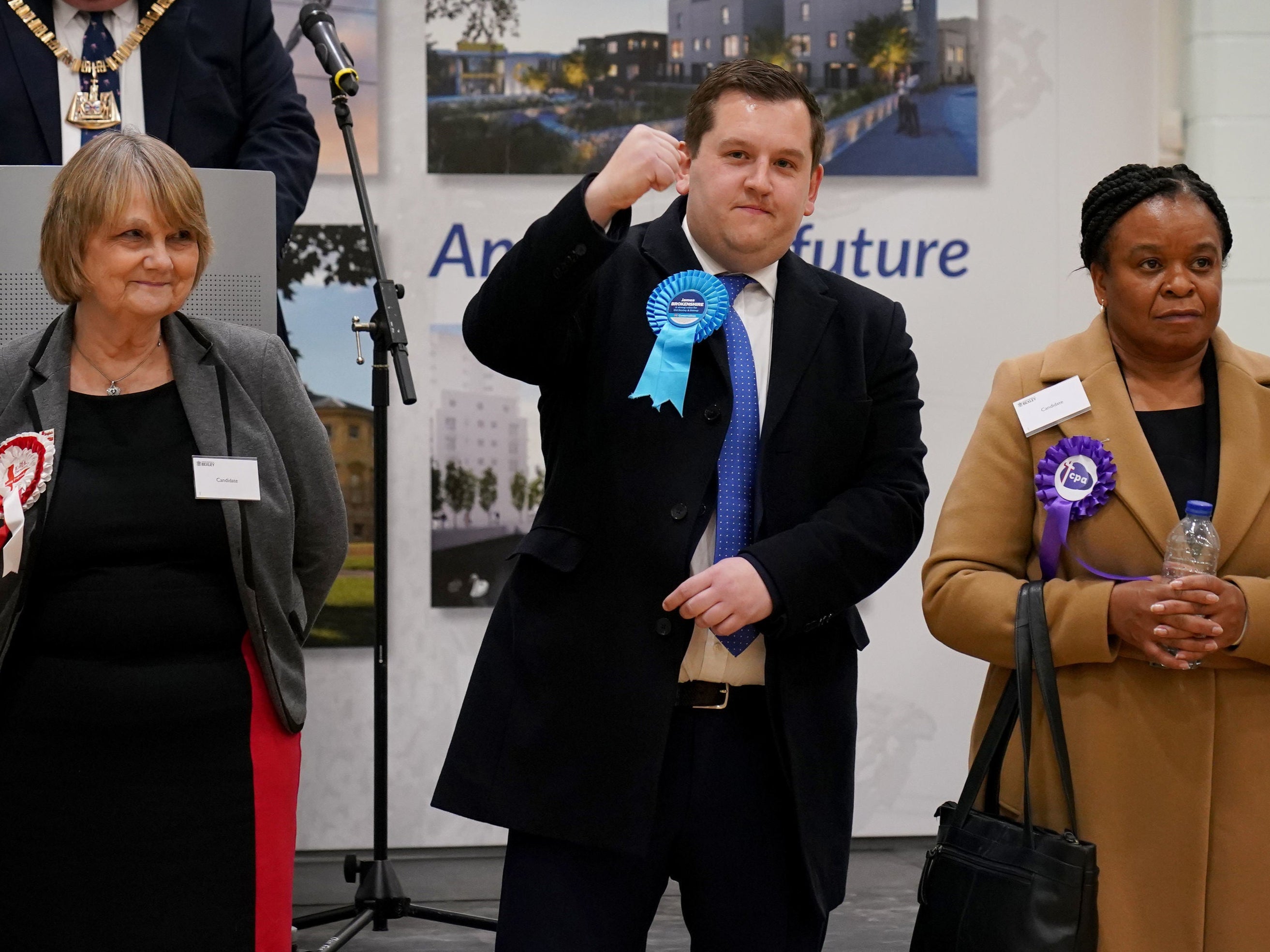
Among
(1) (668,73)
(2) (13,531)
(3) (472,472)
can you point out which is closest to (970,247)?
(1) (668,73)

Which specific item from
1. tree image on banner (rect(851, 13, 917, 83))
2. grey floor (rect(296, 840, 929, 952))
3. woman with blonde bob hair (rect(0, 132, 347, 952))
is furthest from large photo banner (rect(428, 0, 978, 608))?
woman with blonde bob hair (rect(0, 132, 347, 952))

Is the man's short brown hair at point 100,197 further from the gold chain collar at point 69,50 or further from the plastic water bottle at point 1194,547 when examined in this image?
the plastic water bottle at point 1194,547

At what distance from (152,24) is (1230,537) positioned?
2388 millimetres

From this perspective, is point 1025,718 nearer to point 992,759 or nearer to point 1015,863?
point 992,759

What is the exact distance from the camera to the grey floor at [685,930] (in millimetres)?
3498

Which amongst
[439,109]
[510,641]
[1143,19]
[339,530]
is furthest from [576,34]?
[510,641]

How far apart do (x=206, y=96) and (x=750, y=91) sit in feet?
5.03

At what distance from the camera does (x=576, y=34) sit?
4352 millimetres

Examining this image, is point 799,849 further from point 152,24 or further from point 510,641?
point 152,24

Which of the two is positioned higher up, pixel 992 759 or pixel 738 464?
pixel 738 464

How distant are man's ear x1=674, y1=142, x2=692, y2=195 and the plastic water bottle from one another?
88cm

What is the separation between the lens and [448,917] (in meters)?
3.37

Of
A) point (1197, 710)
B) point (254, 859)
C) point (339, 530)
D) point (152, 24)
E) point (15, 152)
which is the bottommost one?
point (254, 859)

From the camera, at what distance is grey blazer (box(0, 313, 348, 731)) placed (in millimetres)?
2096
